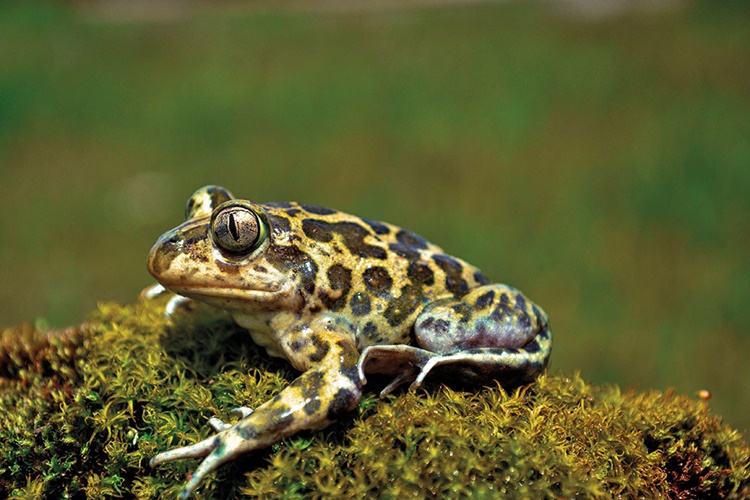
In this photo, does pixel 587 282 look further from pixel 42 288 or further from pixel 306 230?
pixel 42 288

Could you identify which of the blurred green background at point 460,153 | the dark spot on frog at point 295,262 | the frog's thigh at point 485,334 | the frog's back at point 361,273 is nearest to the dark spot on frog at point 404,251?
the frog's back at point 361,273

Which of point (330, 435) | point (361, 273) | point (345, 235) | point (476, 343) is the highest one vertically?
point (345, 235)

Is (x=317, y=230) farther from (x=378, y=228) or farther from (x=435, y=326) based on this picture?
Answer: (x=435, y=326)

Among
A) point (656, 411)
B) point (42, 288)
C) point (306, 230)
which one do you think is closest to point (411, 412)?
point (306, 230)

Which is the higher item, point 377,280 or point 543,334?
point 377,280

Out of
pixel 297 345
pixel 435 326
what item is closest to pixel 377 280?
pixel 435 326

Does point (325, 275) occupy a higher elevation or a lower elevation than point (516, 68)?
lower

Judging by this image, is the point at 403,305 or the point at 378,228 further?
the point at 378,228
